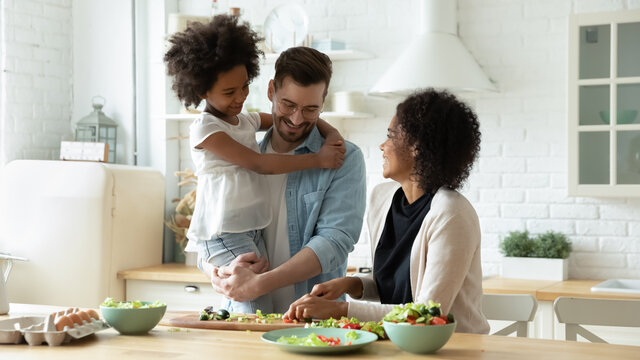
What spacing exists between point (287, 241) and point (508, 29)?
2.47 meters

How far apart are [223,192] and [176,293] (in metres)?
2.12

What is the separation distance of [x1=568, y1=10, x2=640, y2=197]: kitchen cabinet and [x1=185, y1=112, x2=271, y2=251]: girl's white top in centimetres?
216

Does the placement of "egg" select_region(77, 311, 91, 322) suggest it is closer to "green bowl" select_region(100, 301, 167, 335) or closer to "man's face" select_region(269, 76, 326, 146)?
"green bowl" select_region(100, 301, 167, 335)

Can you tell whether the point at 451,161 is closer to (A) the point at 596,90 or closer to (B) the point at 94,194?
(A) the point at 596,90

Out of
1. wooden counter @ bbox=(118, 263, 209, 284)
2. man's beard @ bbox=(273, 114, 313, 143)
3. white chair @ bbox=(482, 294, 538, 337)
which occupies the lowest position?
wooden counter @ bbox=(118, 263, 209, 284)

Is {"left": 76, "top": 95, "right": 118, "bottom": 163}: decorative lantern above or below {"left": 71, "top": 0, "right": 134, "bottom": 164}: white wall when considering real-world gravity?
below

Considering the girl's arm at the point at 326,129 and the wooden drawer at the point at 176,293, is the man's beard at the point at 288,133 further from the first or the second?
the wooden drawer at the point at 176,293

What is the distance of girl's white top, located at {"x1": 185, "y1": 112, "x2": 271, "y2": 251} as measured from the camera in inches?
89.2

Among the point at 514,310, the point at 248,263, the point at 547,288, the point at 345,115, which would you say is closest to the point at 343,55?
the point at 345,115

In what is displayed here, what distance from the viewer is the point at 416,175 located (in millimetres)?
2148

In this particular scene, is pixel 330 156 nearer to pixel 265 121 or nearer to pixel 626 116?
pixel 265 121

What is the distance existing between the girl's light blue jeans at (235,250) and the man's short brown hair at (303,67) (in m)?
0.47

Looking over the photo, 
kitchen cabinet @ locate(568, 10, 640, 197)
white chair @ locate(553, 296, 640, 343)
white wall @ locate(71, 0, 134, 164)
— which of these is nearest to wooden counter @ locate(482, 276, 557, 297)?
kitchen cabinet @ locate(568, 10, 640, 197)

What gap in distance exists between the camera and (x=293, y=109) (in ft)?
7.45
